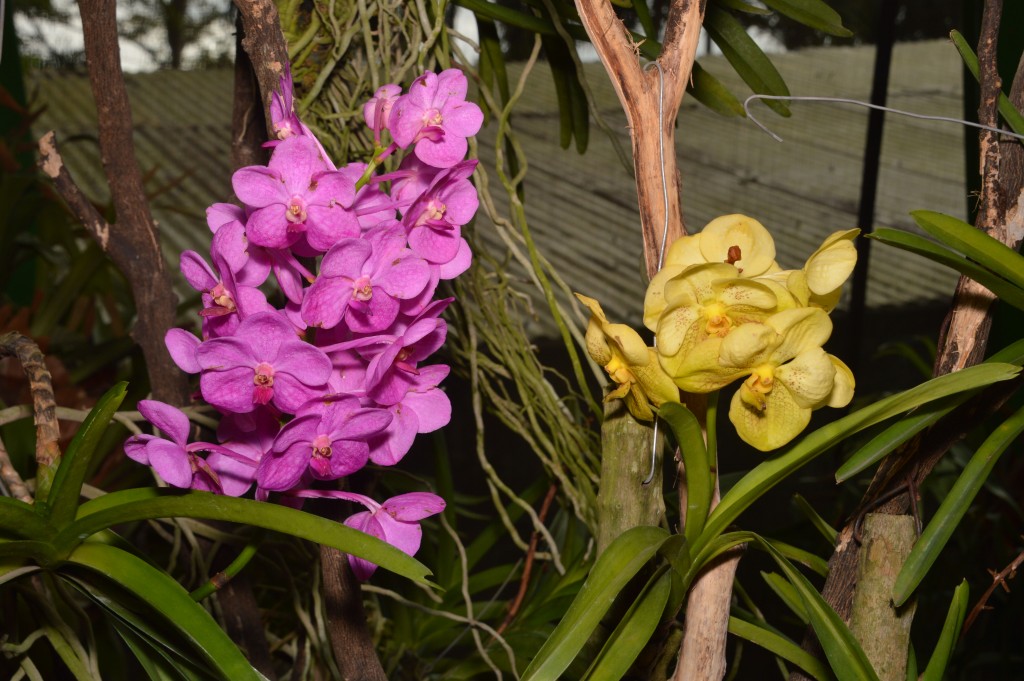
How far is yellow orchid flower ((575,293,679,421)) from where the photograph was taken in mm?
360

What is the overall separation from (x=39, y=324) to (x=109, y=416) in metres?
0.83

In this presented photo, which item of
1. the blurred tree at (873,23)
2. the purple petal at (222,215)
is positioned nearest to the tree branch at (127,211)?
the purple petal at (222,215)

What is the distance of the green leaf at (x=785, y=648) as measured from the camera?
1.45 ft

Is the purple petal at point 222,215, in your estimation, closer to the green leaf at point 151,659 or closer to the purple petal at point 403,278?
the purple petal at point 403,278

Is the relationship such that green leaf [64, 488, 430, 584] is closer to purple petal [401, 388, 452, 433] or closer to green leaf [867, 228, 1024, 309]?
purple petal [401, 388, 452, 433]

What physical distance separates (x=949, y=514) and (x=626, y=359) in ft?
0.53

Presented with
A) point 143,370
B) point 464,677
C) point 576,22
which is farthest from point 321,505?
point 143,370

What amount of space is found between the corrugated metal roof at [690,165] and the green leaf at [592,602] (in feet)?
2.64

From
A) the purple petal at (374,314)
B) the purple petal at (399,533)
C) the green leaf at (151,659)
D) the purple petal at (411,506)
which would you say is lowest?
the green leaf at (151,659)

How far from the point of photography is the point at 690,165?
1585mm

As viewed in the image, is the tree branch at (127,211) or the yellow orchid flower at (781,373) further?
the tree branch at (127,211)

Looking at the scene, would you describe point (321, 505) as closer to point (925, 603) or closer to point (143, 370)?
point (143, 370)

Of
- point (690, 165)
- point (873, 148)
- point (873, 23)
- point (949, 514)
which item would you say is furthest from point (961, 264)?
point (873, 23)

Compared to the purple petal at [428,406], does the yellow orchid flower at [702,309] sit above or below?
above
